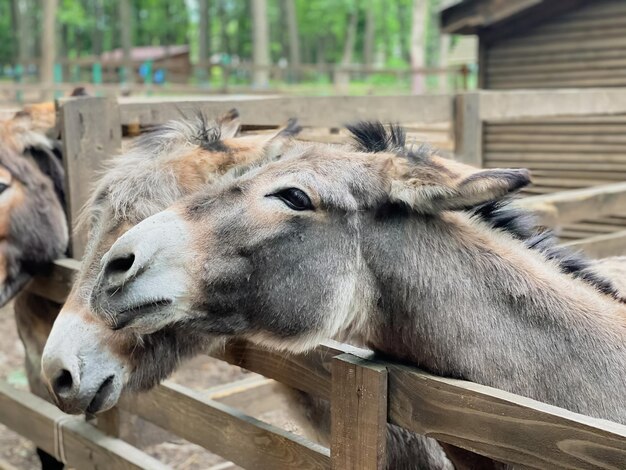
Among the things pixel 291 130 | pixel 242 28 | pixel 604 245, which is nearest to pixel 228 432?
pixel 291 130

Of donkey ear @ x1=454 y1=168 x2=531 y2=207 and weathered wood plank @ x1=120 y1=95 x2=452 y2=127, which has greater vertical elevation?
weathered wood plank @ x1=120 y1=95 x2=452 y2=127

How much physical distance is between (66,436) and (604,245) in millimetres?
3822

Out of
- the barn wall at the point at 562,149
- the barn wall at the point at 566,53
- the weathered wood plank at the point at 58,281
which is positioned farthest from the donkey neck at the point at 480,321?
the barn wall at the point at 566,53

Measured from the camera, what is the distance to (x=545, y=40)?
9.74 meters

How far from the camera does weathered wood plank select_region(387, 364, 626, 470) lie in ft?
5.13

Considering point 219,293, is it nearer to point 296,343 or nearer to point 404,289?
point 296,343

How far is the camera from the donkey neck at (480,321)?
6.73 feet

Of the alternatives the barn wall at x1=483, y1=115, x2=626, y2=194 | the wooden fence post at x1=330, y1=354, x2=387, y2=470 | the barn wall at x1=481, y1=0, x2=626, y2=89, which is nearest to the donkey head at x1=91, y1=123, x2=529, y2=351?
the wooden fence post at x1=330, y1=354, x2=387, y2=470

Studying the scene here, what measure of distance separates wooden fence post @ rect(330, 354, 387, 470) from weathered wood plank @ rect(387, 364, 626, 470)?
5 cm

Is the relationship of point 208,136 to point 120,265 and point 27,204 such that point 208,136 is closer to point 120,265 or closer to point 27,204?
point 120,265

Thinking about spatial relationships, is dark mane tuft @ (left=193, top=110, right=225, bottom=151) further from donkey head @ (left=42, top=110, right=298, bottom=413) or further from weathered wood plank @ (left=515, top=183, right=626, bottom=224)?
weathered wood plank @ (left=515, top=183, right=626, bottom=224)

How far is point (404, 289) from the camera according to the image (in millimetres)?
2057

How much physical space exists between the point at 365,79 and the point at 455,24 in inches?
1421

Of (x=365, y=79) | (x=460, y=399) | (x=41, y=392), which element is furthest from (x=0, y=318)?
(x=365, y=79)
